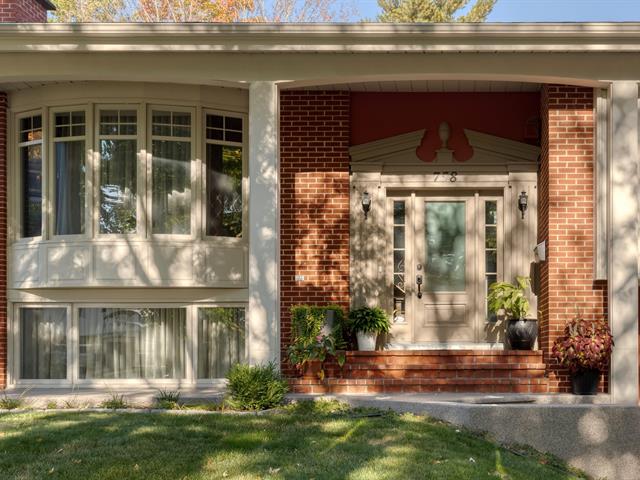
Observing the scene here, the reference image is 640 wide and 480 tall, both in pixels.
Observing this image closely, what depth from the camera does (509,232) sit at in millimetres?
12742

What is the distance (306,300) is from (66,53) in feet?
13.9

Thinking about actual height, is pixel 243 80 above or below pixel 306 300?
above

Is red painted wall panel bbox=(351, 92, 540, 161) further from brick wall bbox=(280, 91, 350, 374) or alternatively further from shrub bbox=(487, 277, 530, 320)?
shrub bbox=(487, 277, 530, 320)

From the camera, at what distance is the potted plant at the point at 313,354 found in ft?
36.3

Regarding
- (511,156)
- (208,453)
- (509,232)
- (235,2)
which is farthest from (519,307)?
(235,2)

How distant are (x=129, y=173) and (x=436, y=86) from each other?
163 inches

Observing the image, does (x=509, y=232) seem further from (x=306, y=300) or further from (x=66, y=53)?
(x=66, y=53)

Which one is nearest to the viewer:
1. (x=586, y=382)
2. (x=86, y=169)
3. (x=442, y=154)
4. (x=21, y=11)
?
(x=586, y=382)

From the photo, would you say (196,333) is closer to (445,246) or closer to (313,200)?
(313,200)

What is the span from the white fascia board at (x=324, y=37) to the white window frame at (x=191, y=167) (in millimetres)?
1418

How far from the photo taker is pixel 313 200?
40.5 feet

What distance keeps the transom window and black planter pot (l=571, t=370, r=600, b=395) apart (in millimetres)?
4773

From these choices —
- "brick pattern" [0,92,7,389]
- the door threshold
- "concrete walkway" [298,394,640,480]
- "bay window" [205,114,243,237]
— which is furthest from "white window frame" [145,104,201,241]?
"concrete walkway" [298,394,640,480]

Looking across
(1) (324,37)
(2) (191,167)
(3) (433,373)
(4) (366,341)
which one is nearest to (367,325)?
(4) (366,341)
